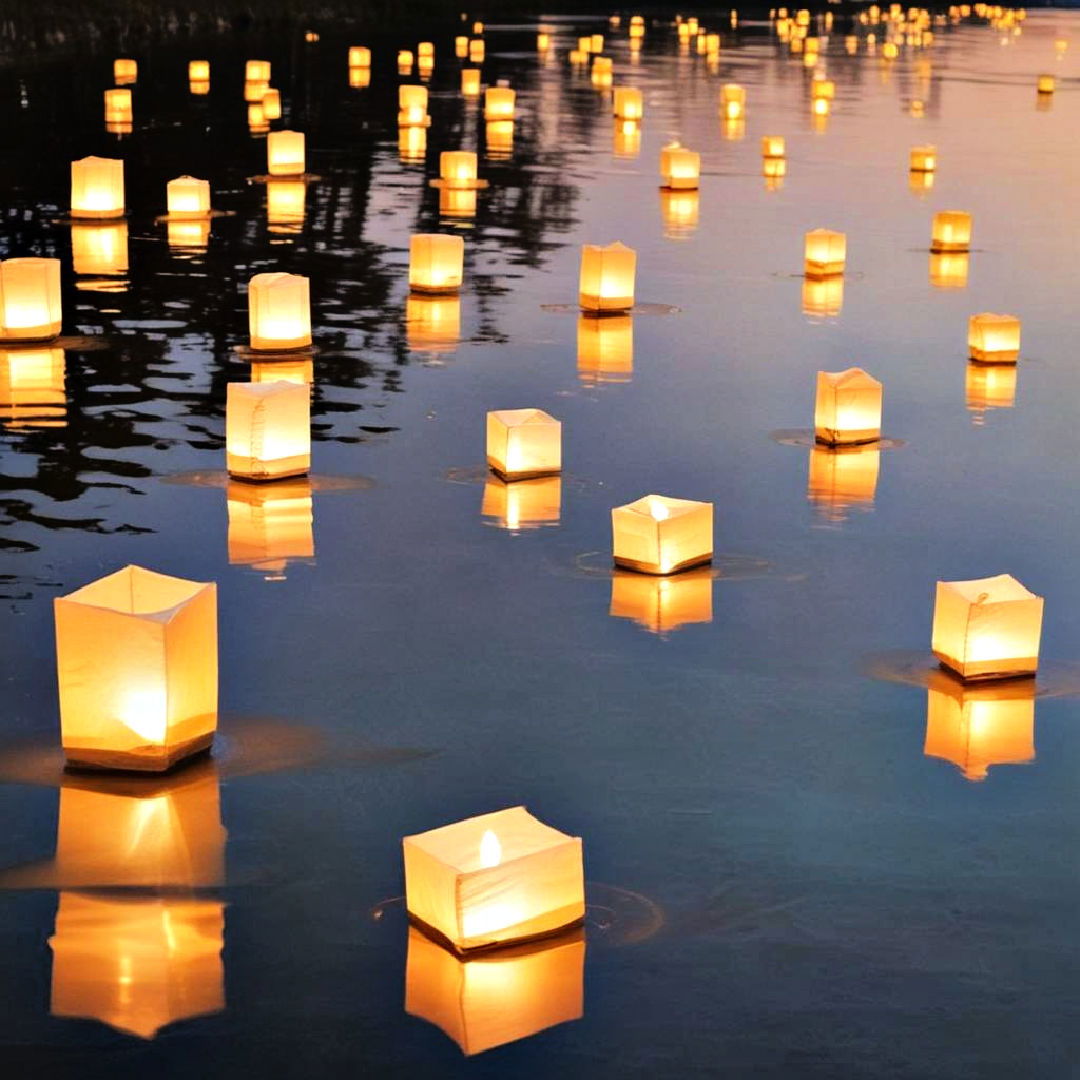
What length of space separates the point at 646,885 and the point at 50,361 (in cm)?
941

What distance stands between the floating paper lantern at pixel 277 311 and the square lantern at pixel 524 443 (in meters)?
3.56

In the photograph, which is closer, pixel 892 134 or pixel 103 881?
pixel 103 881

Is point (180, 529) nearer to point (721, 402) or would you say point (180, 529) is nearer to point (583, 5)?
point (721, 402)

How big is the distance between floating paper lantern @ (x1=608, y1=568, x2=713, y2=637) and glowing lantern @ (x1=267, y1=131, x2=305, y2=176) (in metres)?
17.9

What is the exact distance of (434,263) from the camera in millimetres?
18547

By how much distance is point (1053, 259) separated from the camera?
22453mm

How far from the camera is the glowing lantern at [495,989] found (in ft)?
19.5

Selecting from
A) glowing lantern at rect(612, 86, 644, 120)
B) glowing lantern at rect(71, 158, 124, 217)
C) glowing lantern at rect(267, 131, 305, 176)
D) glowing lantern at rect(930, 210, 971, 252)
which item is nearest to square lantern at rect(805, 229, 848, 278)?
glowing lantern at rect(930, 210, 971, 252)

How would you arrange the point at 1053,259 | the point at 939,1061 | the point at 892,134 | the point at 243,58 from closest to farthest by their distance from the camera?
the point at 939,1061
the point at 1053,259
the point at 892,134
the point at 243,58

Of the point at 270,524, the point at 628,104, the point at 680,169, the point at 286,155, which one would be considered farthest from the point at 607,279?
the point at 628,104

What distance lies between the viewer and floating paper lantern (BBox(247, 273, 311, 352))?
612 inches

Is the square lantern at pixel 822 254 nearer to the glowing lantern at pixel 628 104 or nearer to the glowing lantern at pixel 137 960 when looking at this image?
the glowing lantern at pixel 137 960

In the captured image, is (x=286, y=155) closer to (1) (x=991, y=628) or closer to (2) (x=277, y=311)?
(2) (x=277, y=311)

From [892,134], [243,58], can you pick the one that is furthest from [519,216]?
[243,58]
